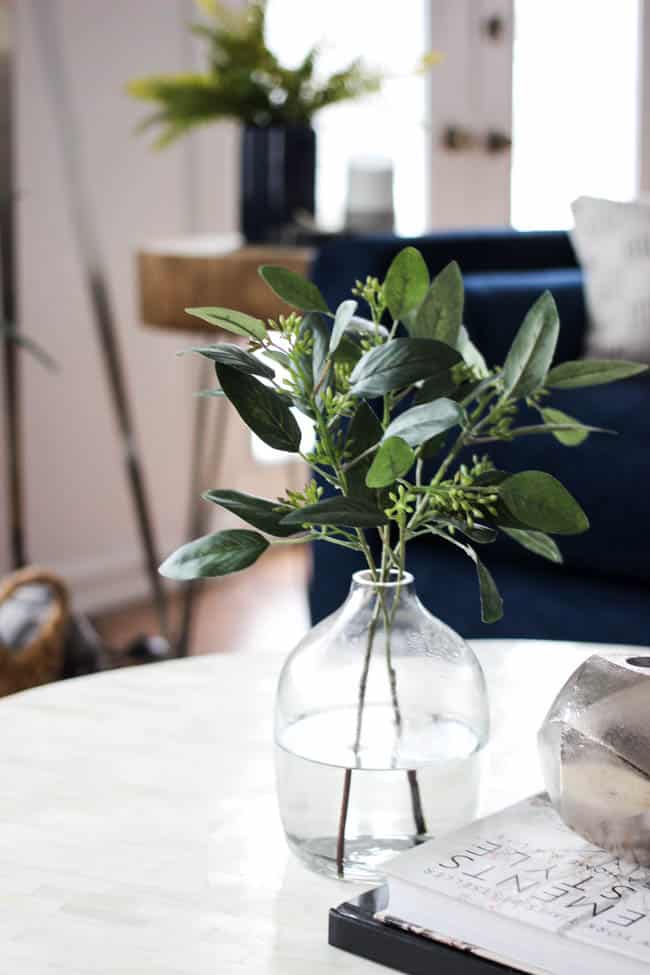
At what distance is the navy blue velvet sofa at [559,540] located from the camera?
5.49 feet

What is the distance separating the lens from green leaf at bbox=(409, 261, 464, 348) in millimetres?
698

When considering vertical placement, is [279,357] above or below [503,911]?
above

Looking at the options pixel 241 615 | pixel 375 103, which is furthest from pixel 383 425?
pixel 375 103

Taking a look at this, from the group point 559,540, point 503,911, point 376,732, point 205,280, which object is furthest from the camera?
point 205,280

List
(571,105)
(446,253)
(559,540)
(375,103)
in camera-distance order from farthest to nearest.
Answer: (571,105) < (375,103) < (446,253) < (559,540)

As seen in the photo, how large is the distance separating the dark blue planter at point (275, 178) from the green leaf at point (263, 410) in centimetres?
172

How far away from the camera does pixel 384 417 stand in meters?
0.67

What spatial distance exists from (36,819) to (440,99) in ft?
10.4

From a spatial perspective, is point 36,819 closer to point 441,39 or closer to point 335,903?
point 335,903

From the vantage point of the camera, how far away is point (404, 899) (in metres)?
0.61

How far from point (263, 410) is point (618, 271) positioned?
4.26ft

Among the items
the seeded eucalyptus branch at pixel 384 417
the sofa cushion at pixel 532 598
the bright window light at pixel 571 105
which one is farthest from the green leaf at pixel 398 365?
the bright window light at pixel 571 105

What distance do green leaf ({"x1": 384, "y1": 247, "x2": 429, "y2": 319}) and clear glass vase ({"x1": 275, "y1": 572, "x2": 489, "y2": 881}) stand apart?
14 cm

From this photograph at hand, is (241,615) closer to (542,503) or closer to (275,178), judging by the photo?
(275,178)
